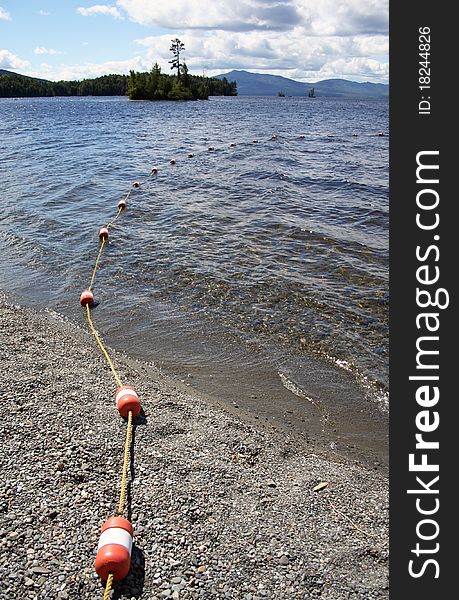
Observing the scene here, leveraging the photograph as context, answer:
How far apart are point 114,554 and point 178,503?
3.26 ft

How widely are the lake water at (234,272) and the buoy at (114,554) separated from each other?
3.06 metres

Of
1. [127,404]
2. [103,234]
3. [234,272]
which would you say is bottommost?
[127,404]

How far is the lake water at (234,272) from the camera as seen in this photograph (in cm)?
772

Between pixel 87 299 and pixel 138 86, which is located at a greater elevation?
pixel 138 86

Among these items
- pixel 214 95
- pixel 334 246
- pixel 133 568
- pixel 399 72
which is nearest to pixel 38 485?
pixel 133 568

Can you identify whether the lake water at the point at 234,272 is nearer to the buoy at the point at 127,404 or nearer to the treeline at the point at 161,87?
the buoy at the point at 127,404

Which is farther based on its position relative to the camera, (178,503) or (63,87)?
(63,87)

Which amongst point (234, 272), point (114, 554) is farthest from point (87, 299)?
point (114, 554)

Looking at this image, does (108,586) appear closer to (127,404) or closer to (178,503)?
(178,503)

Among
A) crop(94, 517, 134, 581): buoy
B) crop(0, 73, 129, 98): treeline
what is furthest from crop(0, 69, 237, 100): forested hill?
crop(94, 517, 134, 581): buoy

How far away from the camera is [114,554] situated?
3.94 m

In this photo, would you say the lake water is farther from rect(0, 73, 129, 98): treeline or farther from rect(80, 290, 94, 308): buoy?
rect(0, 73, 129, 98): treeline

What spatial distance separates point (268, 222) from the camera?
15992mm

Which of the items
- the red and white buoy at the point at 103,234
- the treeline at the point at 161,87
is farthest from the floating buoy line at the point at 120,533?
the treeline at the point at 161,87
